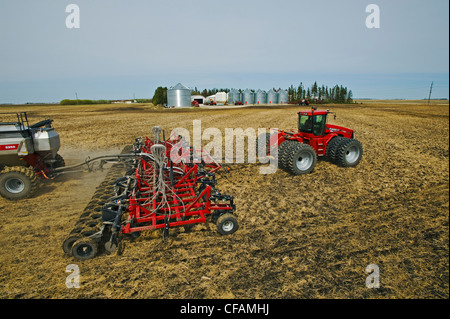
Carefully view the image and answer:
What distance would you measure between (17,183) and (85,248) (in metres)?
4.45

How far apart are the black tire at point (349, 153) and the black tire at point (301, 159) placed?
106 cm

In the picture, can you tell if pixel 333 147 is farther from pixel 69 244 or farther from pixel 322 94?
pixel 322 94

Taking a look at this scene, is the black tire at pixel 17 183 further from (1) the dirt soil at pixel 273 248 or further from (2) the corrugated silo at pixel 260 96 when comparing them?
(2) the corrugated silo at pixel 260 96

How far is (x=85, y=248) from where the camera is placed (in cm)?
427

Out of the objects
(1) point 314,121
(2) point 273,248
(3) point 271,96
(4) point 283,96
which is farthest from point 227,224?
(4) point 283,96

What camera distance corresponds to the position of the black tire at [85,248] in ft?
13.7

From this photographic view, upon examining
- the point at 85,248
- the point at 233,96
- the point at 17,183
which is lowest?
the point at 85,248

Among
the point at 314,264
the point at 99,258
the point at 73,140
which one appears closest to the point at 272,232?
the point at 314,264

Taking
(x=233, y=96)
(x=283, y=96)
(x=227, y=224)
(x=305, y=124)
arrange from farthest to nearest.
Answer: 1. (x=233, y=96)
2. (x=283, y=96)
3. (x=305, y=124)
4. (x=227, y=224)

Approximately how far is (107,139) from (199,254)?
1389cm

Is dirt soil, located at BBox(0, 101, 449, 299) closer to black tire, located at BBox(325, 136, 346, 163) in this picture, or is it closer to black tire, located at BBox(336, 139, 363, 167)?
black tire, located at BBox(336, 139, 363, 167)
